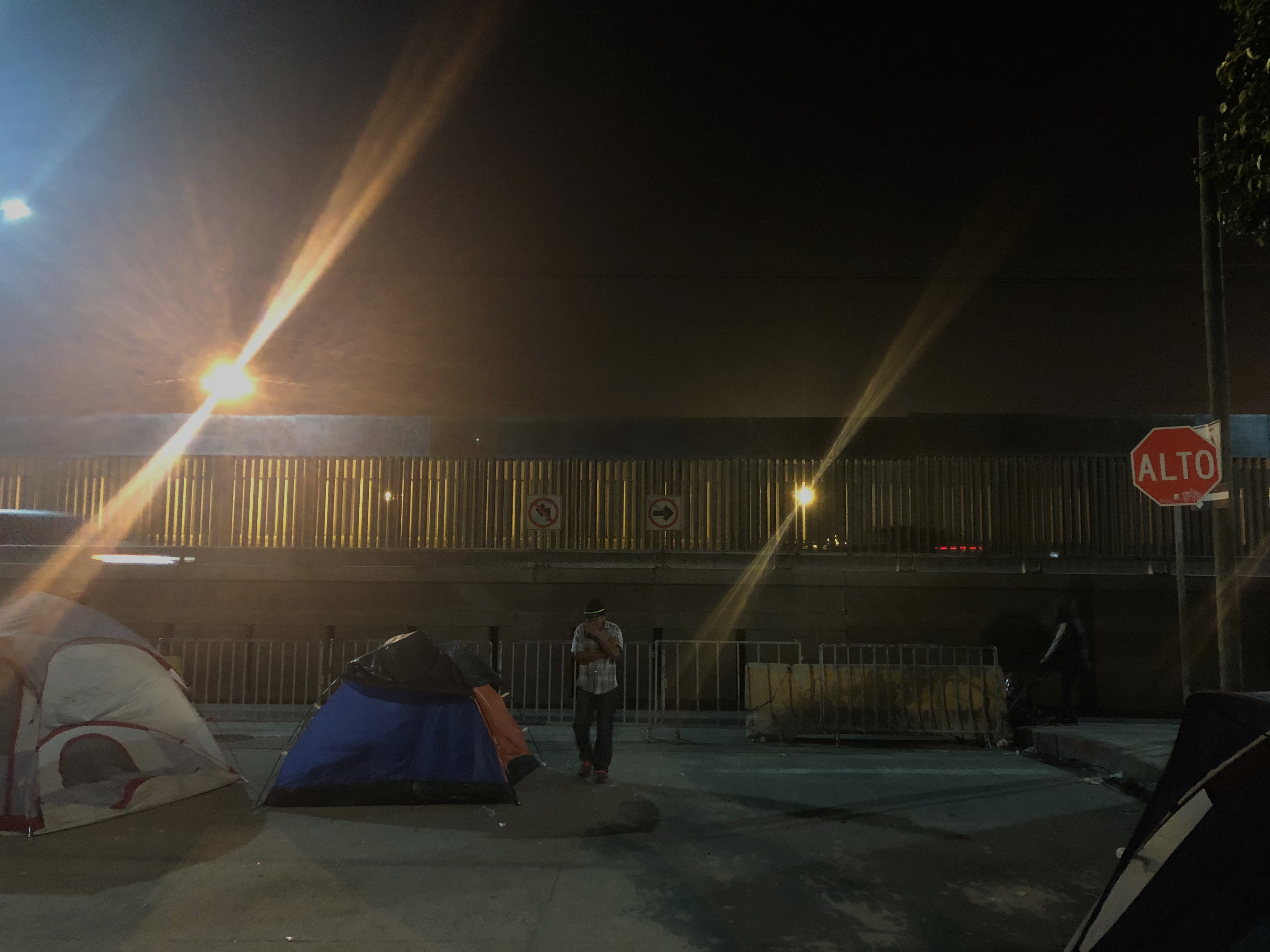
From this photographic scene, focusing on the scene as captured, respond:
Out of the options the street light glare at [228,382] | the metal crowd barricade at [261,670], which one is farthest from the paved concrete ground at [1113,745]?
the street light glare at [228,382]

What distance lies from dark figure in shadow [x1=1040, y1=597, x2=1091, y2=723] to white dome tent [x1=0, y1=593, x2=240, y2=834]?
31.4ft

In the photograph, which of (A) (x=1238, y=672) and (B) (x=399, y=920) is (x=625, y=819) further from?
(A) (x=1238, y=672)

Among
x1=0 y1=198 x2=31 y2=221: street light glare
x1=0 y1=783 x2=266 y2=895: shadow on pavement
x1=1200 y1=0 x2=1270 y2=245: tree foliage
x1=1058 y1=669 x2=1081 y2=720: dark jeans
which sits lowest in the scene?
x1=0 y1=783 x2=266 y2=895: shadow on pavement

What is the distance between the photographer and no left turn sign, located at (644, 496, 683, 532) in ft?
40.4

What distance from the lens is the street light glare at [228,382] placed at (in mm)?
14195

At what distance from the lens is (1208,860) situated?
9.43ft

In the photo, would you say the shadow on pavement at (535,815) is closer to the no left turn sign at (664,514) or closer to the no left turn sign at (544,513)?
the no left turn sign at (664,514)

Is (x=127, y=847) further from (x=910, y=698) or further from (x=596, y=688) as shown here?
(x=910, y=698)

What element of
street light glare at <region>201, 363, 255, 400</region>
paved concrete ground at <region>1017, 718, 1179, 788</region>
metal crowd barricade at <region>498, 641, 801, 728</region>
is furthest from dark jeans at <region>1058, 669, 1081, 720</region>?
street light glare at <region>201, 363, 255, 400</region>

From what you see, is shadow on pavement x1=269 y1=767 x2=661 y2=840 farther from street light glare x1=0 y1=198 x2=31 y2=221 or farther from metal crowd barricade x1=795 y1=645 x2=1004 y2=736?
street light glare x1=0 y1=198 x2=31 y2=221

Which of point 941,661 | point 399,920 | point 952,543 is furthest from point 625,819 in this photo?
point 952,543

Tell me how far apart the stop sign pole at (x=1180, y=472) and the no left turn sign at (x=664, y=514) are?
6.02m

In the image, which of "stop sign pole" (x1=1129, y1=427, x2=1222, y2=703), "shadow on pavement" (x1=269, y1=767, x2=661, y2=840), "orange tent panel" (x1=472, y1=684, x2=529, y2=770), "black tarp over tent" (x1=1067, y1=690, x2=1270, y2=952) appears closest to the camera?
"black tarp over tent" (x1=1067, y1=690, x2=1270, y2=952)

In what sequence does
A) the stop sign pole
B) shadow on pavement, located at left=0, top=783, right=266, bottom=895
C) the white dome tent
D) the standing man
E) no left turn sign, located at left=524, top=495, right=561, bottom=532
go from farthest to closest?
no left turn sign, located at left=524, top=495, right=561, bottom=532 → the stop sign pole → the standing man → the white dome tent → shadow on pavement, located at left=0, top=783, right=266, bottom=895
